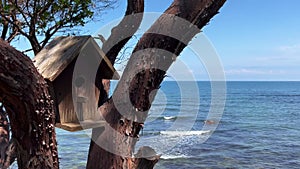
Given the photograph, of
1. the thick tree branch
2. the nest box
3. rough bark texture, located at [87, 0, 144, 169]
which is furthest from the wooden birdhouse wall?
the thick tree branch

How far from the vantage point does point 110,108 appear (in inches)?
87.0

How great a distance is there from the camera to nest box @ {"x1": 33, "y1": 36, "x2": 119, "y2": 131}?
2.50 metres

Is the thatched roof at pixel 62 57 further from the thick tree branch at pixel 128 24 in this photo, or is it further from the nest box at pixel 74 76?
the thick tree branch at pixel 128 24

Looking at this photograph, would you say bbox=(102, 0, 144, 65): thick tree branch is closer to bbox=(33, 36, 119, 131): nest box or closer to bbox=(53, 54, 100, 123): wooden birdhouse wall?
bbox=(33, 36, 119, 131): nest box

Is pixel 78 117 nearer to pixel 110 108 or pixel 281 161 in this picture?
pixel 110 108

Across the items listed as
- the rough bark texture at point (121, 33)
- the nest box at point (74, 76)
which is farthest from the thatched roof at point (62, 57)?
the rough bark texture at point (121, 33)

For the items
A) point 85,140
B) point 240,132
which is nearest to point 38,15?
point 85,140

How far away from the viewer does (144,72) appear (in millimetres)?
2104

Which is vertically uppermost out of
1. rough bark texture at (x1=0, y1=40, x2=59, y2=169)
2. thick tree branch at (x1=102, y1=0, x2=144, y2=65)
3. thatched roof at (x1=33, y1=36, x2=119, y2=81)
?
thick tree branch at (x1=102, y1=0, x2=144, y2=65)

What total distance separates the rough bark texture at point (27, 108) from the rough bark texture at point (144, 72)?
0.36 metres

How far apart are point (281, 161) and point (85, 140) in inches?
427

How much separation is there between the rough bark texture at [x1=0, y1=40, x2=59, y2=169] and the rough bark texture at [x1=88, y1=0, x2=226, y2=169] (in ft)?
1.17

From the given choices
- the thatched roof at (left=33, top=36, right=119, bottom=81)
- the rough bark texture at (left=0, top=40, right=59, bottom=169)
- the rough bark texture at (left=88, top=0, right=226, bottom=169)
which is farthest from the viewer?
the thatched roof at (left=33, top=36, right=119, bottom=81)

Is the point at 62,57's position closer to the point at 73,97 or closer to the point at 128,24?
the point at 73,97
